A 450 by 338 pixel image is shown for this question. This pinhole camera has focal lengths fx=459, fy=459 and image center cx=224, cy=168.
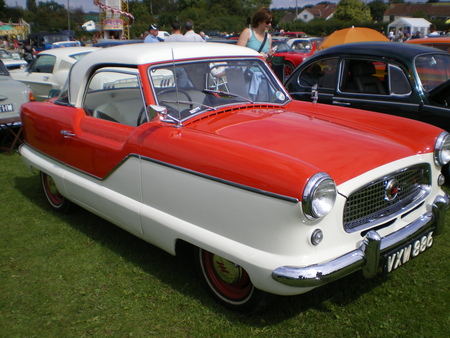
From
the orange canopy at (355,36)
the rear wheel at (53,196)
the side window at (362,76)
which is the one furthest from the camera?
the orange canopy at (355,36)

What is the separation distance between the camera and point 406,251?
8.73ft

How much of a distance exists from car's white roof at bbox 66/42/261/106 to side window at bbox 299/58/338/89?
2.10 m

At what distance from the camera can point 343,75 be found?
5.58 m

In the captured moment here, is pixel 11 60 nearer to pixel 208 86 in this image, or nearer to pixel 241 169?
pixel 208 86

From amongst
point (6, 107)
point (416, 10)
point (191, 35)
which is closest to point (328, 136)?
point (191, 35)

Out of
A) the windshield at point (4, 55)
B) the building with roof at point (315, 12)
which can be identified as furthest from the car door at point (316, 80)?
the building with roof at point (315, 12)

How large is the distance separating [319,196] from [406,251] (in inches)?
30.9

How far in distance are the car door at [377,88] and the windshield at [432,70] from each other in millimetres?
190

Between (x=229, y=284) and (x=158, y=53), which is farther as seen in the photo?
(x=158, y=53)

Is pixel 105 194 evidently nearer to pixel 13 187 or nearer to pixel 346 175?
pixel 346 175

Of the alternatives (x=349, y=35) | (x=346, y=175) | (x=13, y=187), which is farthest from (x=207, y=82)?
(x=349, y=35)

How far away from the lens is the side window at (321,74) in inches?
228

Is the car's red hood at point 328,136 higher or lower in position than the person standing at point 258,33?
lower

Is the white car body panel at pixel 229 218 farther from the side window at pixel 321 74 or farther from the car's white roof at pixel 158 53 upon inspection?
the side window at pixel 321 74
